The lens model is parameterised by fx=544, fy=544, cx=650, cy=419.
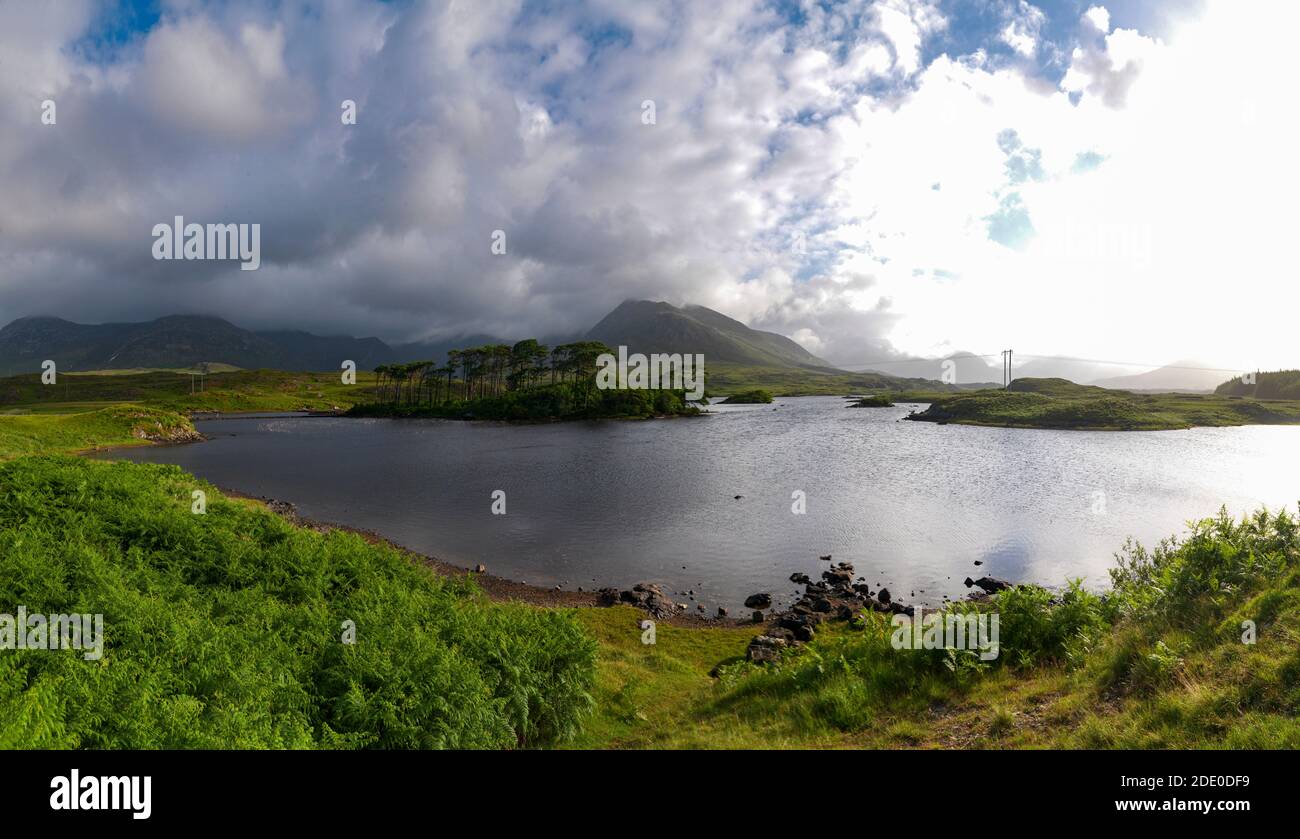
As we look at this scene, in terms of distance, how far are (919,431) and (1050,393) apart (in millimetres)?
105279

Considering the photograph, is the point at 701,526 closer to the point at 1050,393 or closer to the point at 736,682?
the point at 736,682

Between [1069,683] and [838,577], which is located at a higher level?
[1069,683]

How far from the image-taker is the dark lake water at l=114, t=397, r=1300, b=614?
36.5m

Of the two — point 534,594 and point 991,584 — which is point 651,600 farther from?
point 991,584

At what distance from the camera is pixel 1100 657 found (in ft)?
40.6

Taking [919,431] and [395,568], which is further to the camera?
[919,431]

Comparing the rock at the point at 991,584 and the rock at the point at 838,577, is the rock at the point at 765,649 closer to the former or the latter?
the rock at the point at 838,577

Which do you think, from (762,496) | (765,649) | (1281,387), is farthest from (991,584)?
(1281,387)

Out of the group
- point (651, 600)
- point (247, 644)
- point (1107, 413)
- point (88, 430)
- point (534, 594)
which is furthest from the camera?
point (1107, 413)

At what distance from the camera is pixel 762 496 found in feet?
183

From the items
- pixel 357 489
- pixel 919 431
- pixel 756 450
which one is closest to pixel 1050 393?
pixel 919 431

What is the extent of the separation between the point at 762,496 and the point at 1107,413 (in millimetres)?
121725
